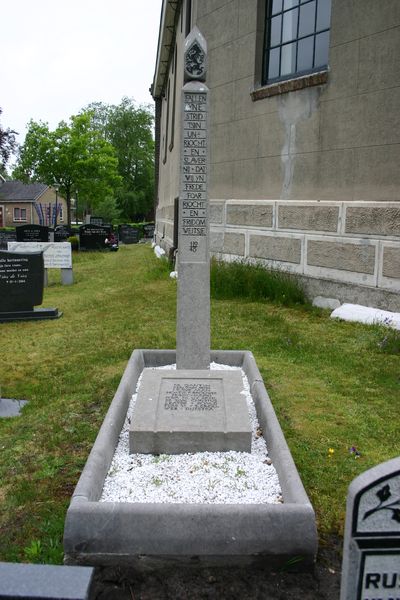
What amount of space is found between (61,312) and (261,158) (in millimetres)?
4845

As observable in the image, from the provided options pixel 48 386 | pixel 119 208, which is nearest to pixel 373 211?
pixel 48 386

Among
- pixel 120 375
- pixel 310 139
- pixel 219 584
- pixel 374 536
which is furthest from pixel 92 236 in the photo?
pixel 374 536

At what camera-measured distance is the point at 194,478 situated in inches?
142

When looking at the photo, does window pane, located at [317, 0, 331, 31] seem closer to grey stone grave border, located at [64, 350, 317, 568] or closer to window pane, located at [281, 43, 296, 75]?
window pane, located at [281, 43, 296, 75]

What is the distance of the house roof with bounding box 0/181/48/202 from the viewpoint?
6619 centimetres

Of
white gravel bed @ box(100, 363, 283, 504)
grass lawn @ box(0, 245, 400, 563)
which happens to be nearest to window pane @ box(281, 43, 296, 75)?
grass lawn @ box(0, 245, 400, 563)

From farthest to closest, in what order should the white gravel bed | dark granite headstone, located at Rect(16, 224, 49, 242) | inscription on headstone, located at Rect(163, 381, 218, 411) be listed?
dark granite headstone, located at Rect(16, 224, 49, 242) → inscription on headstone, located at Rect(163, 381, 218, 411) → the white gravel bed

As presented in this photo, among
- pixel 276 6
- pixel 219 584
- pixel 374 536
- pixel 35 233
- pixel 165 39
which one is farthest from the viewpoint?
pixel 165 39

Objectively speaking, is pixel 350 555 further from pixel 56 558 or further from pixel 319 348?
pixel 319 348

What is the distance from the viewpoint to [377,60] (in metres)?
7.99

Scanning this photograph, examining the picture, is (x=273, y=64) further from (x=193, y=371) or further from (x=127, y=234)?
(x=127, y=234)

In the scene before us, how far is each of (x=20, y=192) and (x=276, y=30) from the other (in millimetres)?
62816

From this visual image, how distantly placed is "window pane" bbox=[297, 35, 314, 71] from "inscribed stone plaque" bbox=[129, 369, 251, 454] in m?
7.19

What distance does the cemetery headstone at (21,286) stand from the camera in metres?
9.25
